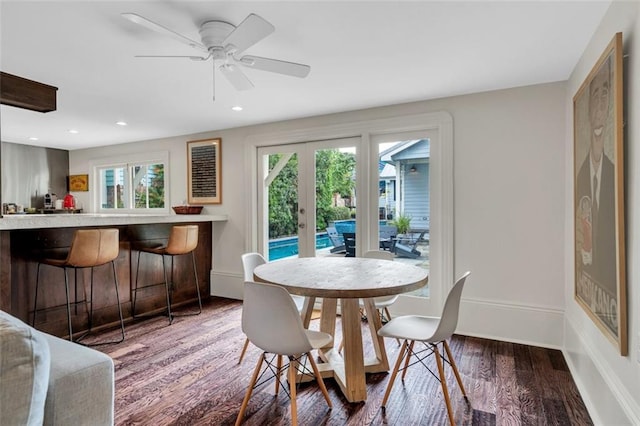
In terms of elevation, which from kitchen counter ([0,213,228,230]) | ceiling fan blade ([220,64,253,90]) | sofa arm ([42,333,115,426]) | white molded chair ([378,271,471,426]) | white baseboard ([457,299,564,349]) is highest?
ceiling fan blade ([220,64,253,90])

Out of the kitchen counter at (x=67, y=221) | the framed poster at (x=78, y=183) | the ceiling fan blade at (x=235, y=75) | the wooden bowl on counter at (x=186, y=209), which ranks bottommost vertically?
the kitchen counter at (x=67, y=221)

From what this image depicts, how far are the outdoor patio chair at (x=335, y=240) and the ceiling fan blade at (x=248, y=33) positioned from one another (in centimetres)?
239

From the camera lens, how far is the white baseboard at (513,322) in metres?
2.86

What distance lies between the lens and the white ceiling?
5.90ft

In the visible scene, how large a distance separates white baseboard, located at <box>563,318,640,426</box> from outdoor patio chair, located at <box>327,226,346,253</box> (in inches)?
83.7

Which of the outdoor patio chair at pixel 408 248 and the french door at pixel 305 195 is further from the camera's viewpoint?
the french door at pixel 305 195

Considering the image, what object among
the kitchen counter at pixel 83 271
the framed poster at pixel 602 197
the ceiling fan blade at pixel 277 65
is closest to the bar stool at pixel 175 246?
the kitchen counter at pixel 83 271

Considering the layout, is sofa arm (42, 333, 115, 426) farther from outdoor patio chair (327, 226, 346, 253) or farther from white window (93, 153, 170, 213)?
white window (93, 153, 170, 213)

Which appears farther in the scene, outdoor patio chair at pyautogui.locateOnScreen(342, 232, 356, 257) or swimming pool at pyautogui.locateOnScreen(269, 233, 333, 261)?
swimming pool at pyautogui.locateOnScreen(269, 233, 333, 261)

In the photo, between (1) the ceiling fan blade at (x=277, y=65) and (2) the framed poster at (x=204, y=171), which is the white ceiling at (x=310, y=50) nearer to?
(1) the ceiling fan blade at (x=277, y=65)

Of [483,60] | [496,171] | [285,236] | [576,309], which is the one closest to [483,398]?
[576,309]

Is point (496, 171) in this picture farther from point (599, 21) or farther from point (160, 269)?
point (160, 269)

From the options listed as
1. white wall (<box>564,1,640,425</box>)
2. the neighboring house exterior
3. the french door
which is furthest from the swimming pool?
white wall (<box>564,1,640,425</box>)

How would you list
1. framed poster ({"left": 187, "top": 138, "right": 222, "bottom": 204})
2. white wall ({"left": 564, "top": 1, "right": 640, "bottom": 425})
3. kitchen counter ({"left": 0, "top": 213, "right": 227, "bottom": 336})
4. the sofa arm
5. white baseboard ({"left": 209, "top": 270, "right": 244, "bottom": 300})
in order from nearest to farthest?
the sofa arm → white wall ({"left": 564, "top": 1, "right": 640, "bottom": 425}) → kitchen counter ({"left": 0, "top": 213, "right": 227, "bottom": 336}) → white baseboard ({"left": 209, "top": 270, "right": 244, "bottom": 300}) → framed poster ({"left": 187, "top": 138, "right": 222, "bottom": 204})
